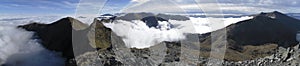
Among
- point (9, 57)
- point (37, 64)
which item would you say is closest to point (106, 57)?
point (37, 64)

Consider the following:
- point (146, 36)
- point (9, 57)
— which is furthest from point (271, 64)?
point (9, 57)

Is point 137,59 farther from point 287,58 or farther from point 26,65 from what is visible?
point 26,65

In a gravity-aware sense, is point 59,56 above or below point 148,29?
below

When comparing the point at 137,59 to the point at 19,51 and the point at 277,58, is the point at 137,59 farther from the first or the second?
the point at 19,51

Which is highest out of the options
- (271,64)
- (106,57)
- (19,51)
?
(271,64)

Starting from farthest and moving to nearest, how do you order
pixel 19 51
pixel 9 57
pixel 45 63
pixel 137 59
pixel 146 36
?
pixel 19 51 → pixel 9 57 → pixel 45 63 → pixel 146 36 → pixel 137 59

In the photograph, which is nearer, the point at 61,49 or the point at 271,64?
the point at 271,64

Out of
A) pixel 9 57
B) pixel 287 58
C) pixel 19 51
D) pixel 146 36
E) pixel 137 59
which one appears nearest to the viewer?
pixel 287 58

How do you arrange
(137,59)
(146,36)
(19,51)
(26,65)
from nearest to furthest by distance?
(137,59), (146,36), (26,65), (19,51)

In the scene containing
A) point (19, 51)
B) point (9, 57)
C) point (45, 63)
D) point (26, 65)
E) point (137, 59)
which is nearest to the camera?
point (137, 59)
